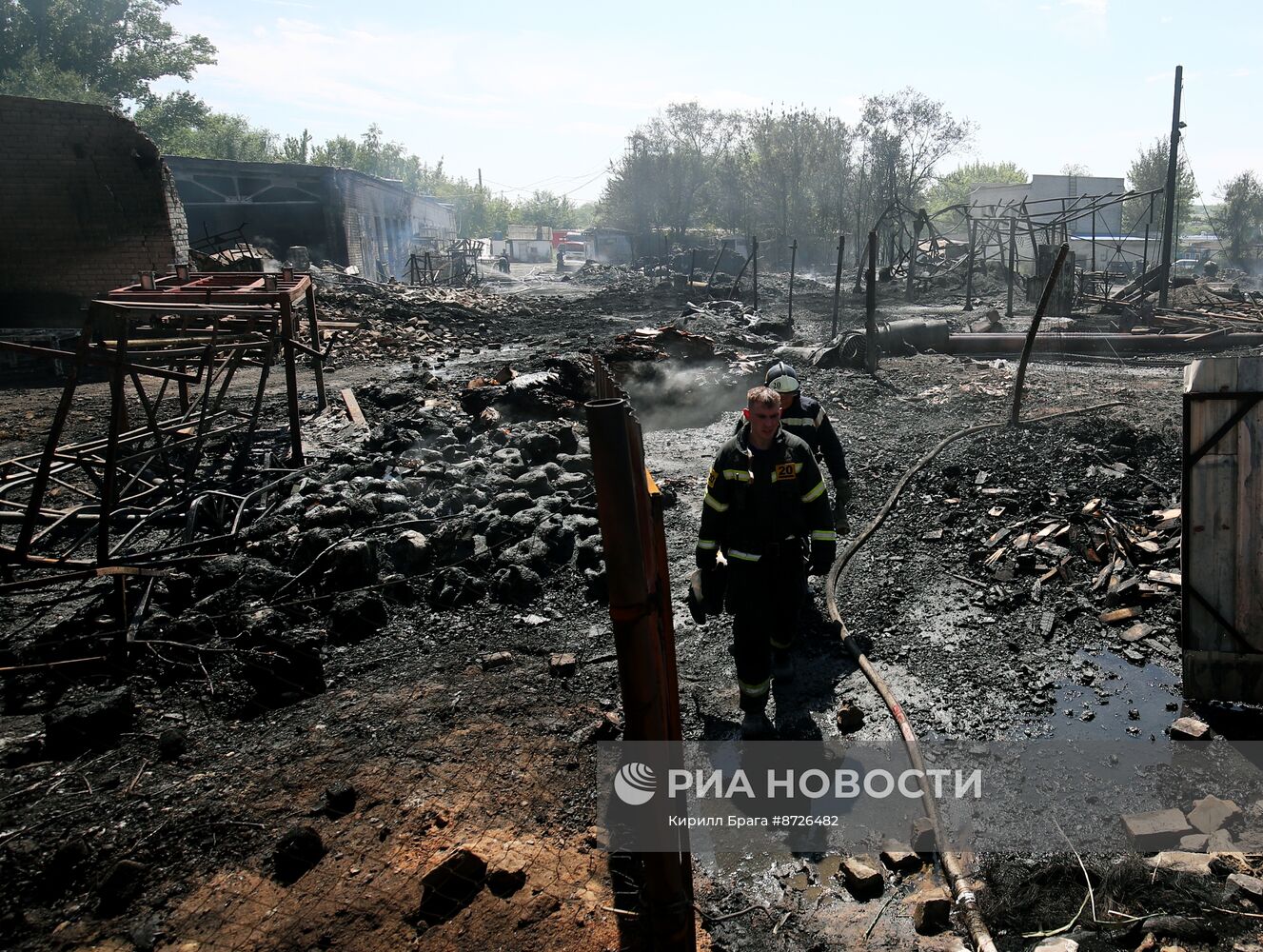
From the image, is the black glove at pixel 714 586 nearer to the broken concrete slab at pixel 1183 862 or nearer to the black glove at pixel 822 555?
the black glove at pixel 822 555

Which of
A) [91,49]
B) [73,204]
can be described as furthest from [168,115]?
[73,204]

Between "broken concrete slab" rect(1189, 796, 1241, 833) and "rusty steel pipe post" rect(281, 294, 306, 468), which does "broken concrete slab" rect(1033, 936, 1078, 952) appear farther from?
"rusty steel pipe post" rect(281, 294, 306, 468)

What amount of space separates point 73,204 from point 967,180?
327 ft

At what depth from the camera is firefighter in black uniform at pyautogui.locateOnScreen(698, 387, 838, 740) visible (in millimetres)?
4035

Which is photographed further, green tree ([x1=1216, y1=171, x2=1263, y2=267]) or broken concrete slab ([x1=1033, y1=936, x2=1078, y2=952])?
green tree ([x1=1216, y1=171, x2=1263, y2=267])

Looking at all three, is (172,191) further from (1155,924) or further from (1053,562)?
(1155,924)

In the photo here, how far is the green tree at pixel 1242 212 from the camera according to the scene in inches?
1713

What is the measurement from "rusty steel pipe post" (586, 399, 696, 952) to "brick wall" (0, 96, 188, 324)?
16288 millimetres

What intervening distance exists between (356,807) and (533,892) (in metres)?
0.94

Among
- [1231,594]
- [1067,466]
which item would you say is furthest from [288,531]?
[1067,466]

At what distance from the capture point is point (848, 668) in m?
4.76

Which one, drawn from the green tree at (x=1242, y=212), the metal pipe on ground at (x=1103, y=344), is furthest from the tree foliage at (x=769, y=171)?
the metal pipe on ground at (x=1103, y=344)

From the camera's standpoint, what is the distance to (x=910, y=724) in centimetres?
414

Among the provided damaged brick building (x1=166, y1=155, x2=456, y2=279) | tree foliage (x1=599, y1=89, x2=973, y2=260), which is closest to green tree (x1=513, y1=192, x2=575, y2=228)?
tree foliage (x1=599, y1=89, x2=973, y2=260)
